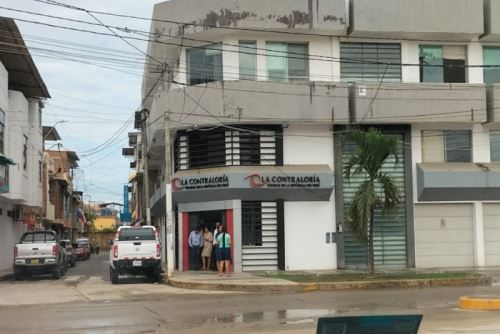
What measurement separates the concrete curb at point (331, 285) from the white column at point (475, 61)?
9.30 meters

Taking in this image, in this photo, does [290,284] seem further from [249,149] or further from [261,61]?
[261,61]

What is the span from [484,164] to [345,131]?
586 centimetres

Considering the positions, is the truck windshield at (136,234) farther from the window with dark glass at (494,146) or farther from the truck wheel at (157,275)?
the window with dark glass at (494,146)

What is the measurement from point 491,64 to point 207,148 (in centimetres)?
1197

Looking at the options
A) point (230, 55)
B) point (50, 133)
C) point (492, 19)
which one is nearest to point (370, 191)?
point (230, 55)

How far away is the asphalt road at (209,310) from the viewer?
11547mm

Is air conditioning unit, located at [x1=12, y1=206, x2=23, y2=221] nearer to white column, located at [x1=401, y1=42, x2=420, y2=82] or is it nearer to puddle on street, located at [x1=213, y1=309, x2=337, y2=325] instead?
white column, located at [x1=401, y1=42, x2=420, y2=82]

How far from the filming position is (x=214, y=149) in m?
25.4

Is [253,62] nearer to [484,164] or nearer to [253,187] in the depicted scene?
[253,187]

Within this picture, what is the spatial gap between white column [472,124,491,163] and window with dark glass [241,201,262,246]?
8932mm

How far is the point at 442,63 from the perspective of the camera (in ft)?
87.1

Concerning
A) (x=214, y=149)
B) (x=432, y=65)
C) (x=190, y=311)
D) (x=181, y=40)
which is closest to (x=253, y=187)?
(x=214, y=149)

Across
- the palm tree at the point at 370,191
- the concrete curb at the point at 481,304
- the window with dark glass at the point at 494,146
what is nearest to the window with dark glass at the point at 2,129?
the palm tree at the point at 370,191

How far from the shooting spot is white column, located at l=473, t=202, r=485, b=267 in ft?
85.7
